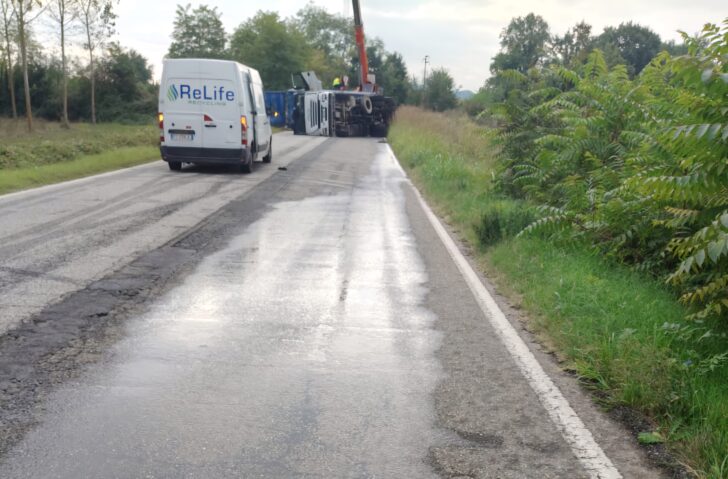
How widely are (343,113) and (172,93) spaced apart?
2338 cm

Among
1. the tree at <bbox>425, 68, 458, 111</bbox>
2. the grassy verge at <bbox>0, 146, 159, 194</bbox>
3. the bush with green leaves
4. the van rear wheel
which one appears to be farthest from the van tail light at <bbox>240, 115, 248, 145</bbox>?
the tree at <bbox>425, 68, 458, 111</bbox>

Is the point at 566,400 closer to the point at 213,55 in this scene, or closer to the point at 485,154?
the point at 485,154

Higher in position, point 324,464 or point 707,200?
point 707,200

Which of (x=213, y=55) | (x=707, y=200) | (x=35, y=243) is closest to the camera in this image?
(x=707, y=200)

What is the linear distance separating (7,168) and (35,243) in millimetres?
10040

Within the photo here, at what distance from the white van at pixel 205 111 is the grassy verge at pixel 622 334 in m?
8.32

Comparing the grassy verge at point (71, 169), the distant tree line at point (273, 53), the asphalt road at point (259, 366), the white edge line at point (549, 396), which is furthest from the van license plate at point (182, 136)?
the distant tree line at point (273, 53)

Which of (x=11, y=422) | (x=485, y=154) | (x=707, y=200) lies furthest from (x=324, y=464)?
(x=485, y=154)

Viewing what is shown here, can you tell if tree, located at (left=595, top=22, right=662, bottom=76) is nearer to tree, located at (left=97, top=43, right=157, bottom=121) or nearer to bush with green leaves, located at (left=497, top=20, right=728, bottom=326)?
tree, located at (left=97, top=43, right=157, bottom=121)

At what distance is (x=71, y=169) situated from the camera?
1755 cm

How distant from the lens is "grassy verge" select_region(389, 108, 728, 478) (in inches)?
162

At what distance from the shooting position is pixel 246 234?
1022 cm

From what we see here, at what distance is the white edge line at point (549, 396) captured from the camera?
12.2ft

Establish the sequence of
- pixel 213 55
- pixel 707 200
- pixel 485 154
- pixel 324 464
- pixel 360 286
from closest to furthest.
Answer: pixel 324 464 < pixel 707 200 < pixel 360 286 < pixel 485 154 < pixel 213 55
